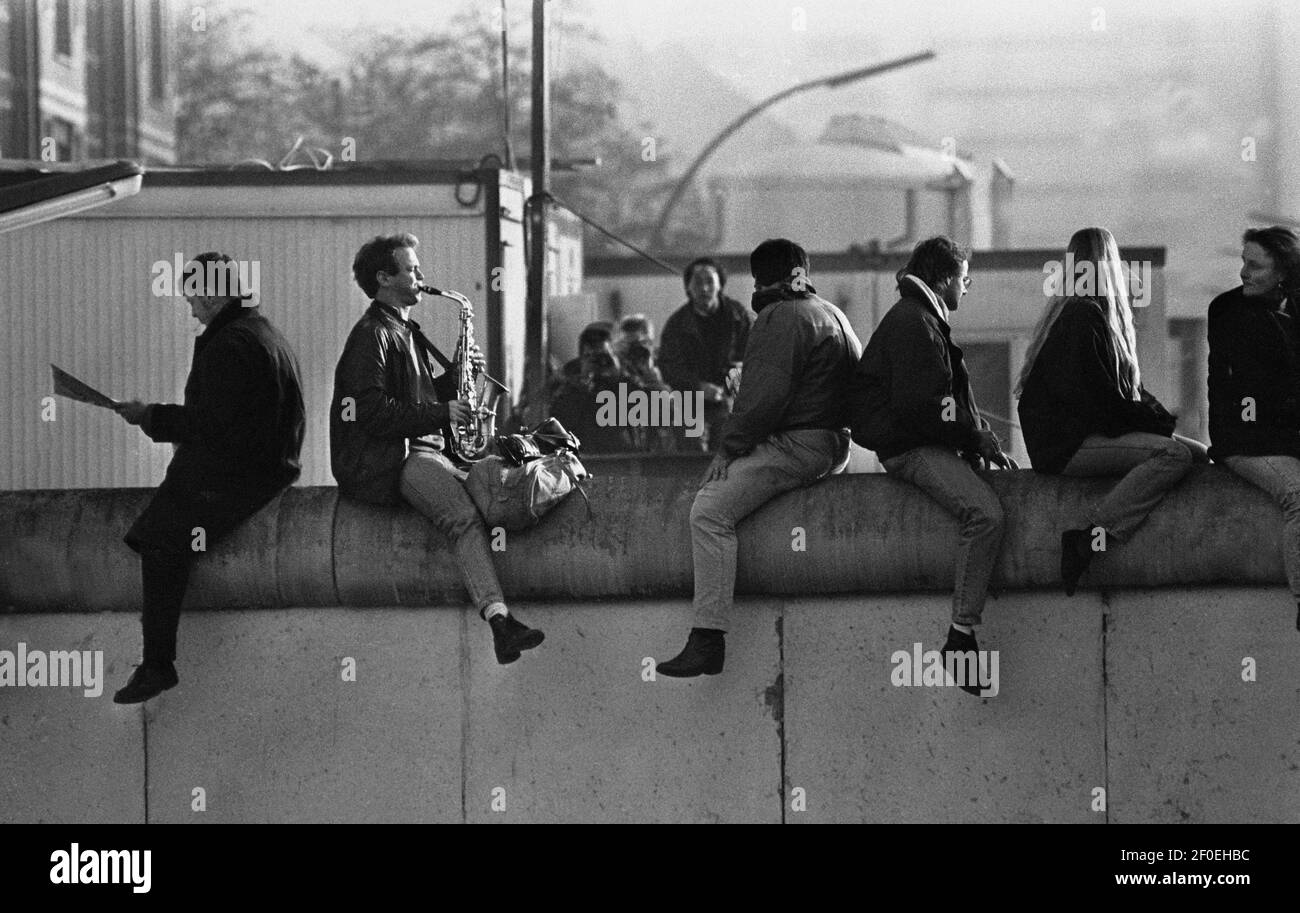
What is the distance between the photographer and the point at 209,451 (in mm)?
9305

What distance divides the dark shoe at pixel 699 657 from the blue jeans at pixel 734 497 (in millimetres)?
37

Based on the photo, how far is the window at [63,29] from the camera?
154ft

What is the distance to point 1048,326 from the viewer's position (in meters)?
9.21

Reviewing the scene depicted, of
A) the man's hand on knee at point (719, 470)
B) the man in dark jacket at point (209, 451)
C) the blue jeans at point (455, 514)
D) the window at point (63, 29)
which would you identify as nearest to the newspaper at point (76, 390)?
the man in dark jacket at point (209, 451)

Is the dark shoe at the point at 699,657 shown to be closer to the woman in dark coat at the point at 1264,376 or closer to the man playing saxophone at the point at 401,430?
the man playing saxophone at the point at 401,430

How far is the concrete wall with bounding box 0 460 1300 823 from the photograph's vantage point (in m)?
8.98

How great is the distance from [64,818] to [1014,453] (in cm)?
1078

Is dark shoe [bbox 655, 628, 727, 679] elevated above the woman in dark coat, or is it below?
below

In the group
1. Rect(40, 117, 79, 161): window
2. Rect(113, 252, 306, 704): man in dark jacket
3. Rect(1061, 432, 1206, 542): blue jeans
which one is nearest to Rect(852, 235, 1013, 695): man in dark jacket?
Rect(1061, 432, 1206, 542): blue jeans

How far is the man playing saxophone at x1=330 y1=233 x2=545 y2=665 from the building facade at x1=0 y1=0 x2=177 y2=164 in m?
30.9

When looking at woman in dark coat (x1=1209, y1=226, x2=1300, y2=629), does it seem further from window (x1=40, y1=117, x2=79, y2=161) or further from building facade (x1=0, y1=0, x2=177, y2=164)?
window (x1=40, y1=117, x2=79, y2=161)

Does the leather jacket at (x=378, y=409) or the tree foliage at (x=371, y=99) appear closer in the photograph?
the leather jacket at (x=378, y=409)

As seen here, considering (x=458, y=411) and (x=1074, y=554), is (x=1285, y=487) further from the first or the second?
(x=458, y=411)

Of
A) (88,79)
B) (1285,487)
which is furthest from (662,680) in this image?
(88,79)
